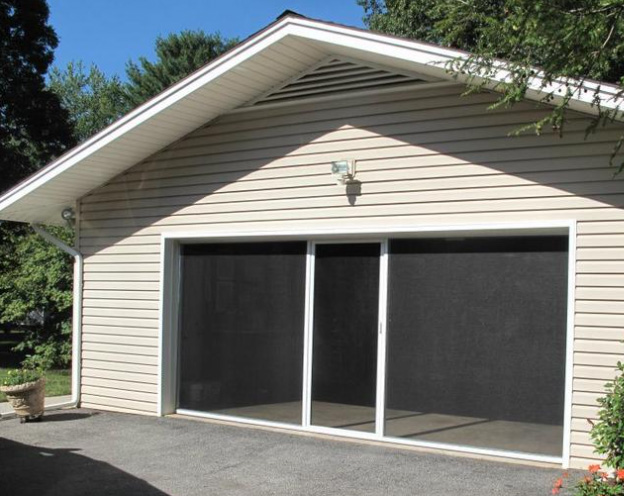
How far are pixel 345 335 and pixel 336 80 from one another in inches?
109

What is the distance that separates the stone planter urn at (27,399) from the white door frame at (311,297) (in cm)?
145

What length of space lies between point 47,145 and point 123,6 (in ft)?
26.6

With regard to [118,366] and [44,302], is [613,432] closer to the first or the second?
[118,366]

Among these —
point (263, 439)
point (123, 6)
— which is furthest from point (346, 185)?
point (123, 6)

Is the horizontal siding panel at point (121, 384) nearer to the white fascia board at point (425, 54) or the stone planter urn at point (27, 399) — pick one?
the stone planter urn at point (27, 399)

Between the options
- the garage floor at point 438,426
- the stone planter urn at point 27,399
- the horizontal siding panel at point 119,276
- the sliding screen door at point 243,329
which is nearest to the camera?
the garage floor at point 438,426

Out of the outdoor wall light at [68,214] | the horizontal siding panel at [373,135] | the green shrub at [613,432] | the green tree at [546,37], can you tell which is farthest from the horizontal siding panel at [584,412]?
the outdoor wall light at [68,214]

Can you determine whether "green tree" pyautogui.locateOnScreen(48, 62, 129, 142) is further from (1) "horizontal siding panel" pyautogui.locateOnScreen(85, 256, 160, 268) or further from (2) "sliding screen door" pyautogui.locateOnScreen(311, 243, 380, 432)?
(2) "sliding screen door" pyautogui.locateOnScreen(311, 243, 380, 432)

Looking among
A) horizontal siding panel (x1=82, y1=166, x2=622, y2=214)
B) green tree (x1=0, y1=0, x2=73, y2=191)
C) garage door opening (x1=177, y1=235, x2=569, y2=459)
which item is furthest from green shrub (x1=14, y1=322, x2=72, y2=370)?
garage door opening (x1=177, y1=235, x2=569, y2=459)

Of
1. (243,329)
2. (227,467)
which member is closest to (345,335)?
(243,329)

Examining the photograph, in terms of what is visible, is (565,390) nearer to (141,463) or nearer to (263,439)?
(263,439)

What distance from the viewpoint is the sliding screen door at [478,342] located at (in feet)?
20.8

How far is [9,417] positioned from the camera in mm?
8750

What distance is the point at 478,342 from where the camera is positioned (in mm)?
6684
